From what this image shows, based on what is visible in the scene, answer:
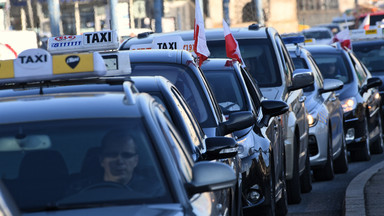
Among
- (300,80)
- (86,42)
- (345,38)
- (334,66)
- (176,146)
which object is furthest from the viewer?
(345,38)

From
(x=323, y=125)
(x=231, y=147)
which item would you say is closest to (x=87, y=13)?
(x=323, y=125)

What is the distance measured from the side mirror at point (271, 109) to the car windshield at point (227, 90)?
0.24 meters

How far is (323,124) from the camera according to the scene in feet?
44.7

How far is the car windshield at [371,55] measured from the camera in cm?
2202

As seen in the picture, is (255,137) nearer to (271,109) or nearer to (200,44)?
(271,109)

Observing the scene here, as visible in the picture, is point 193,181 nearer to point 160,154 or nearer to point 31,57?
point 160,154

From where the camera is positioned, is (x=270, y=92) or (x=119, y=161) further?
(x=270, y=92)

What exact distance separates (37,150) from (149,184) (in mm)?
518

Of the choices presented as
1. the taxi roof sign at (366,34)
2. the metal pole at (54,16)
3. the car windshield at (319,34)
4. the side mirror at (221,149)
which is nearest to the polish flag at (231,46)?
the side mirror at (221,149)

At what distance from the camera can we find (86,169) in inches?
192

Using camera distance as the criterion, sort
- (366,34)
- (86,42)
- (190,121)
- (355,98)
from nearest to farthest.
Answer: (190,121)
(86,42)
(355,98)
(366,34)

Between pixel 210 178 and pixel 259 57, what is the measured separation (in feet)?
23.7

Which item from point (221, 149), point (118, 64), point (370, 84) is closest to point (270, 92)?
point (118, 64)

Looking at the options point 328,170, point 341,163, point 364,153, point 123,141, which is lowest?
point 364,153
